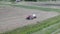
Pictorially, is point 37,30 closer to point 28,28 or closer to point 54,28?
point 28,28

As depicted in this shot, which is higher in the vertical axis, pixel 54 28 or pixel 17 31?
pixel 17 31

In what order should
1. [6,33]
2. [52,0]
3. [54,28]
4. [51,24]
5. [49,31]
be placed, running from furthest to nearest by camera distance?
[52,0]
[51,24]
[54,28]
[49,31]
[6,33]

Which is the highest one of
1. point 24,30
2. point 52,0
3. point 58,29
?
point 24,30

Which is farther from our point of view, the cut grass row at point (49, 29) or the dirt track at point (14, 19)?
the dirt track at point (14, 19)

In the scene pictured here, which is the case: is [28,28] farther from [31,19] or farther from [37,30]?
[31,19]

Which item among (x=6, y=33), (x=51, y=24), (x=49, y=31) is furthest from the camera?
(x=51, y=24)

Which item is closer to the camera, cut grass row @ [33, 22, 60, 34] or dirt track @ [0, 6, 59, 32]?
cut grass row @ [33, 22, 60, 34]

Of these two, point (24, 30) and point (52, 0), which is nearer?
point (24, 30)

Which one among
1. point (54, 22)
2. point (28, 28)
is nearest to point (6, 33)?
point (28, 28)

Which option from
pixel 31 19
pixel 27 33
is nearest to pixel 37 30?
pixel 27 33

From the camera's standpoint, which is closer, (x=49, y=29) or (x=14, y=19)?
(x=49, y=29)
